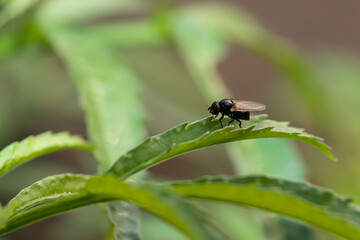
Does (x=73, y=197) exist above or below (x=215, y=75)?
below

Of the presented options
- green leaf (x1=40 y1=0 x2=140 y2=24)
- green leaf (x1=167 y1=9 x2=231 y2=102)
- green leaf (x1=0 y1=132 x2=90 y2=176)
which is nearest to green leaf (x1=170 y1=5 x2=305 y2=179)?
green leaf (x1=167 y1=9 x2=231 y2=102)

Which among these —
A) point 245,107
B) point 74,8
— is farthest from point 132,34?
point 245,107

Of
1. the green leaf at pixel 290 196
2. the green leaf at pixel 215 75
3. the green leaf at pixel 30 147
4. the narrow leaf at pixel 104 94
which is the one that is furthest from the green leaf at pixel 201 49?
the green leaf at pixel 290 196

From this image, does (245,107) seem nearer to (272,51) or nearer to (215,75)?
(215,75)

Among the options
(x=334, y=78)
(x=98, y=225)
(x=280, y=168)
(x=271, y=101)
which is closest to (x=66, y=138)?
(x=280, y=168)

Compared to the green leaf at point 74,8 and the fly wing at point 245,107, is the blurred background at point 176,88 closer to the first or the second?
the green leaf at point 74,8

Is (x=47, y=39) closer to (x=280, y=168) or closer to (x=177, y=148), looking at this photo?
(x=280, y=168)

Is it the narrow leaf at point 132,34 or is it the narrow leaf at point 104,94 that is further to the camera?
the narrow leaf at point 132,34
